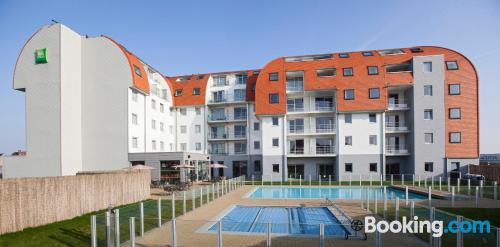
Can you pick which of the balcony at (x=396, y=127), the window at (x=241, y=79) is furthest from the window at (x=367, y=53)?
the window at (x=241, y=79)

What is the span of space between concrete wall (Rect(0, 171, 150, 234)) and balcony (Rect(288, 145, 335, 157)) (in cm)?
2178

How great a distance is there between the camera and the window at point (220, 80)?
42062 mm

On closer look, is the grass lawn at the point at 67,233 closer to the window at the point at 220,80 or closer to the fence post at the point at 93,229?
the fence post at the point at 93,229

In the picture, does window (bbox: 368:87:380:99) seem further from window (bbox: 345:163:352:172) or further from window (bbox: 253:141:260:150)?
window (bbox: 253:141:260:150)

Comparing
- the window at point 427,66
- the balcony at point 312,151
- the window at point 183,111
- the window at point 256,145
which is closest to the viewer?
the window at point 427,66

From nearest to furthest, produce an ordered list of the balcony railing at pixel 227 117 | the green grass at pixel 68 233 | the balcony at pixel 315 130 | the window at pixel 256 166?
1. the green grass at pixel 68 233
2. the balcony at pixel 315 130
3. the window at pixel 256 166
4. the balcony railing at pixel 227 117

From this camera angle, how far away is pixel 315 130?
3475 cm

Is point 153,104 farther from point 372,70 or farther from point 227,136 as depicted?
point 372,70

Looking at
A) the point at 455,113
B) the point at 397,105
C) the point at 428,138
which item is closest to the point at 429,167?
the point at 428,138

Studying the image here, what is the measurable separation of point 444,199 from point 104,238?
1994 cm

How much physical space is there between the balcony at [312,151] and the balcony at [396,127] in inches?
272

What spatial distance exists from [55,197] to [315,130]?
92.9 feet

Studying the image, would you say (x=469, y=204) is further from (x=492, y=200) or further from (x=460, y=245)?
(x=460, y=245)
